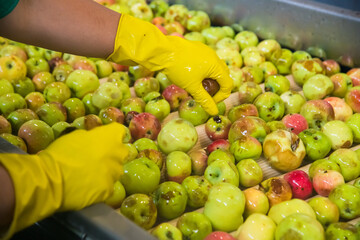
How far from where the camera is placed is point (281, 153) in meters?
2.23

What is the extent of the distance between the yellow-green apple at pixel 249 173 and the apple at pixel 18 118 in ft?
3.78

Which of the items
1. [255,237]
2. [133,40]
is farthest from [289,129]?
[133,40]

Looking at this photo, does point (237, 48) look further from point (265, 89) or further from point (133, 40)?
point (133, 40)

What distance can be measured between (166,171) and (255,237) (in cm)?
61

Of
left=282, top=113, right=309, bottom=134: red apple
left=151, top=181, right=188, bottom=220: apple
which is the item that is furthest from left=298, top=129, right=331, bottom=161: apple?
left=151, top=181, right=188, bottom=220: apple

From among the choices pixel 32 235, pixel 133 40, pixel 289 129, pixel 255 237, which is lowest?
pixel 32 235

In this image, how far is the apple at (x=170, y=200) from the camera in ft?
6.40

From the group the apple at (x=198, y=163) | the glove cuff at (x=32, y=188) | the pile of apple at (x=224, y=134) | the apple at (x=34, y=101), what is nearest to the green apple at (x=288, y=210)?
the pile of apple at (x=224, y=134)

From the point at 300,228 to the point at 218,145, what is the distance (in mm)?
776

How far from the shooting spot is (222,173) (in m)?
2.08

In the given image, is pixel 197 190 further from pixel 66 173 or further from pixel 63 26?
pixel 63 26

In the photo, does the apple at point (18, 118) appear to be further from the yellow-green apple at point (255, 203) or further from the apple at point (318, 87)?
the apple at point (318, 87)

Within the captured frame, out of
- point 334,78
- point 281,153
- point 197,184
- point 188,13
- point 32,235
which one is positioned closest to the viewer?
point 32,235

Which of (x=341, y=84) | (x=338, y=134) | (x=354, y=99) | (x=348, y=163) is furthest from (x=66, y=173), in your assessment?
(x=341, y=84)
